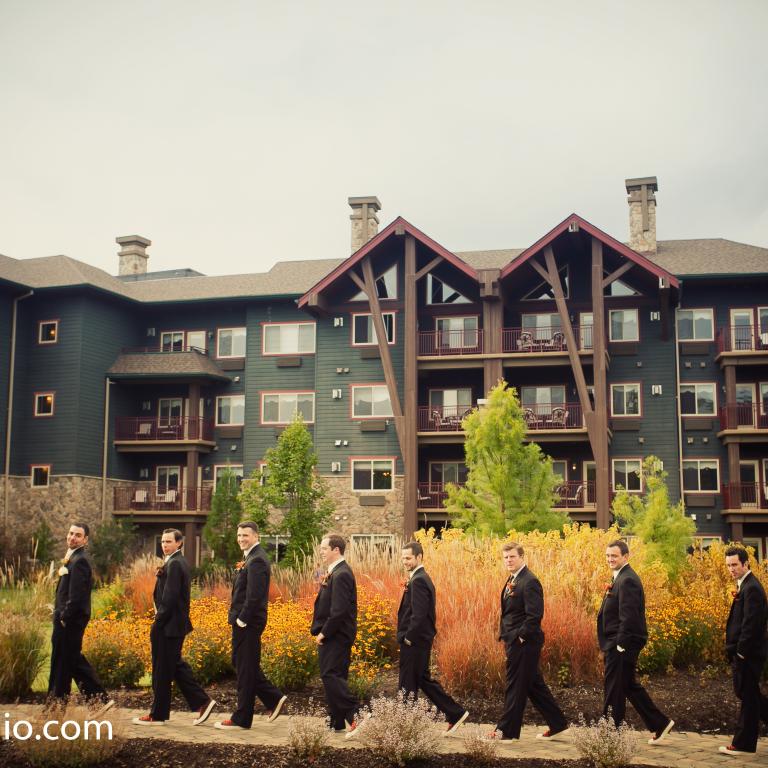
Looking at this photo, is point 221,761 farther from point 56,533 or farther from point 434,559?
point 56,533

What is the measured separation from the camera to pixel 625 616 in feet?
30.3

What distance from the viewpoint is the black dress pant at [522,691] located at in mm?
9328

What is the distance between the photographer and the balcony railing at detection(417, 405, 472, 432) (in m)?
33.2

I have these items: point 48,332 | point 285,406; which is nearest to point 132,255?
point 48,332

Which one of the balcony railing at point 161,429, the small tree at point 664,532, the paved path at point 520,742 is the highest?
the balcony railing at point 161,429

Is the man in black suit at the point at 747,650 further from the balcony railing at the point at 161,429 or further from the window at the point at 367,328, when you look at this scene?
the balcony railing at the point at 161,429

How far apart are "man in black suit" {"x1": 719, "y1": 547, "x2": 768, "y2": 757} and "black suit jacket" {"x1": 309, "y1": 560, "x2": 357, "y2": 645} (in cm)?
370

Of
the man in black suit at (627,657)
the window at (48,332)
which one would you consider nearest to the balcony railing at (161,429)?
the window at (48,332)

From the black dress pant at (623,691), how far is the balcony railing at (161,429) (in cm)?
2884

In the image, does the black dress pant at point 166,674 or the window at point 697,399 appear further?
the window at point 697,399

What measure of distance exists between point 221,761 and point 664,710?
17.4ft

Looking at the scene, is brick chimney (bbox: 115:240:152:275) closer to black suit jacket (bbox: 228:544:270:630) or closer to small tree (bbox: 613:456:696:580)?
small tree (bbox: 613:456:696:580)

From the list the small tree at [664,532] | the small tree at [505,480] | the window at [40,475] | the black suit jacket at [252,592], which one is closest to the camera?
the black suit jacket at [252,592]

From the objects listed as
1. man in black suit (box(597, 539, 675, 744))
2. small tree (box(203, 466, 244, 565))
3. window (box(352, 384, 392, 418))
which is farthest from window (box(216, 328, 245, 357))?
man in black suit (box(597, 539, 675, 744))
